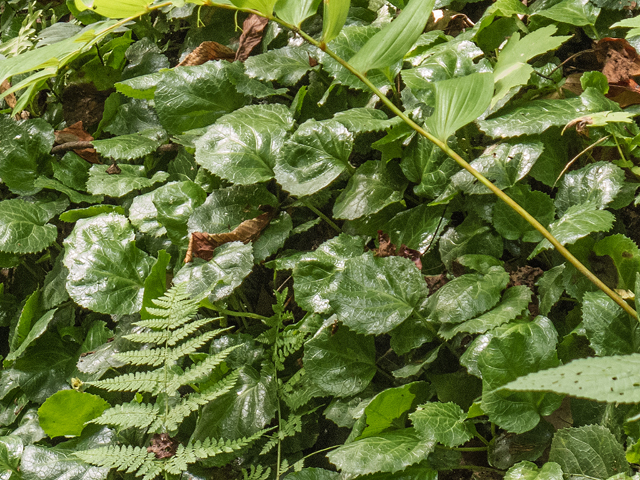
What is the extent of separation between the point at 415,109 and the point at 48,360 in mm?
1335

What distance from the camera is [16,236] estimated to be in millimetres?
1532

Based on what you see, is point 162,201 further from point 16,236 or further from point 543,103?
point 543,103

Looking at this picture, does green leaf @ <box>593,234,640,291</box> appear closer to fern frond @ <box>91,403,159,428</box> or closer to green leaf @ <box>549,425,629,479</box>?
green leaf @ <box>549,425,629,479</box>

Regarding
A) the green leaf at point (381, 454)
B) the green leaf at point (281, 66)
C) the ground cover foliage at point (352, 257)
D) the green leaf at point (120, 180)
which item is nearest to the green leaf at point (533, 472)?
the ground cover foliage at point (352, 257)

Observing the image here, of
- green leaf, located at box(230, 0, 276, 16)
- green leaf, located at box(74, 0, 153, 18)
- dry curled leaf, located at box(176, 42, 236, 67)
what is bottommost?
dry curled leaf, located at box(176, 42, 236, 67)

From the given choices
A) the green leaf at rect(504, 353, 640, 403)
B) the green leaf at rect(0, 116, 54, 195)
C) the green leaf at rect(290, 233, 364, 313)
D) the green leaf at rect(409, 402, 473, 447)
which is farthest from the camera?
the green leaf at rect(0, 116, 54, 195)

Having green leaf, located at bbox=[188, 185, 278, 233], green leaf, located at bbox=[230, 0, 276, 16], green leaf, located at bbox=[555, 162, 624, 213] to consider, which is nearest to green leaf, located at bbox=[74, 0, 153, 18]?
green leaf, located at bbox=[230, 0, 276, 16]

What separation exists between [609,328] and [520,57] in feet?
1.71

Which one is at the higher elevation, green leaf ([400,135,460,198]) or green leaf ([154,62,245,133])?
green leaf ([154,62,245,133])

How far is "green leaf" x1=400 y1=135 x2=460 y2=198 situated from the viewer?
1.04m

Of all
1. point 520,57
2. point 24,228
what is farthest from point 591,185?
point 24,228

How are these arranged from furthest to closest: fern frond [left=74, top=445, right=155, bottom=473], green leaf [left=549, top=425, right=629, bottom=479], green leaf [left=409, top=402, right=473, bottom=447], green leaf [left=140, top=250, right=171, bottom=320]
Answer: green leaf [left=140, top=250, right=171, bottom=320]
fern frond [left=74, top=445, right=155, bottom=473]
green leaf [left=409, top=402, right=473, bottom=447]
green leaf [left=549, top=425, right=629, bottom=479]

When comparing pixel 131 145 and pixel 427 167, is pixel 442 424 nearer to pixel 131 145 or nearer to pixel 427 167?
pixel 427 167

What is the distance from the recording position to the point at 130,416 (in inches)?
37.7
